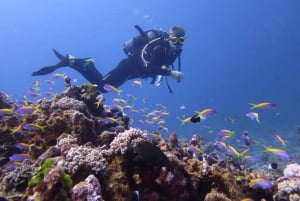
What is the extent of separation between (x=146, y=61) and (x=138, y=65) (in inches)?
63.8

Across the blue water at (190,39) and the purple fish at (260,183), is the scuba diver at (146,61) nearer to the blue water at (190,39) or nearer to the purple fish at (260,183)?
the purple fish at (260,183)

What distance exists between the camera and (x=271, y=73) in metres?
133

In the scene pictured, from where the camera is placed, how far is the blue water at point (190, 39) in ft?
446

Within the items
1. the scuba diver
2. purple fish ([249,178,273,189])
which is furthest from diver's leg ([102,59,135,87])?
purple fish ([249,178,273,189])

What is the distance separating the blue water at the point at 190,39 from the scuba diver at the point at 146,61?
91.3 metres

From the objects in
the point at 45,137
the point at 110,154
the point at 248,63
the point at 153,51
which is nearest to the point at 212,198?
the point at 110,154

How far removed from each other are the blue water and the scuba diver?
300ft

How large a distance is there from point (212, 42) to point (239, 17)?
17420mm

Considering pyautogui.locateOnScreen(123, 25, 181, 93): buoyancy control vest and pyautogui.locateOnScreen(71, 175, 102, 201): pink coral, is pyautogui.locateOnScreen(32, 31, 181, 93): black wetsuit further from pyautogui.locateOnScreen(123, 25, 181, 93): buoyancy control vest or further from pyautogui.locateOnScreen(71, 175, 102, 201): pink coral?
pyautogui.locateOnScreen(71, 175, 102, 201): pink coral

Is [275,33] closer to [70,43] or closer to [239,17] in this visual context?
[239,17]

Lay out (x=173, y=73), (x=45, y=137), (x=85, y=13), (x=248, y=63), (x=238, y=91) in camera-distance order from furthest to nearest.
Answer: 1. (x=85, y=13)
2. (x=248, y=63)
3. (x=238, y=91)
4. (x=173, y=73)
5. (x=45, y=137)

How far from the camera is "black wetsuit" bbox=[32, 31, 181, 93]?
12531 millimetres

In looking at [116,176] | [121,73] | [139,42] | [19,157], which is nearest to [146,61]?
[139,42]

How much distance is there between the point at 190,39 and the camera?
17500 cm
